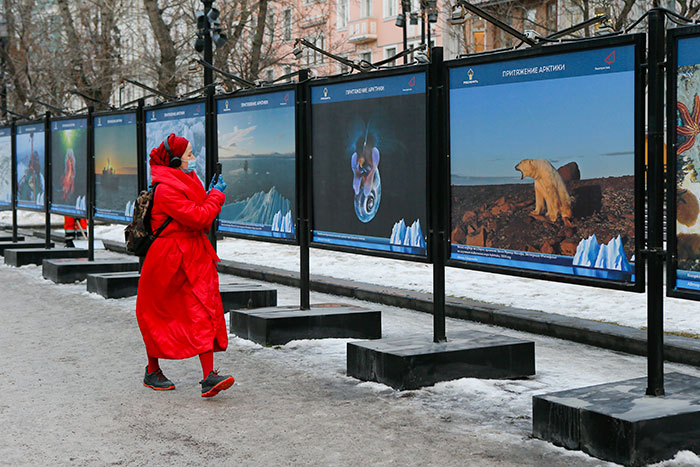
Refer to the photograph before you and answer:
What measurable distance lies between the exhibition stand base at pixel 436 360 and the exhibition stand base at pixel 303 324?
1.60m

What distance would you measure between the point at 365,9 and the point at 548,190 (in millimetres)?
53910

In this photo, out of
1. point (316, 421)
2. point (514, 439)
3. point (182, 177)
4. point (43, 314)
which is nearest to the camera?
point (514, 439)


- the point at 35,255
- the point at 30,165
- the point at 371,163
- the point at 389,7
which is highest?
the point at 389,7

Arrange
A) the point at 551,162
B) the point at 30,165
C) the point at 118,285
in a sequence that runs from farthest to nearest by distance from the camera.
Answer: the point at 30,165
the point at 118,285
the point at 551,162

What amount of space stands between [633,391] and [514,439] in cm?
73

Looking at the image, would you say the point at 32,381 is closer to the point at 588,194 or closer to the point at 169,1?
the point at 588,194

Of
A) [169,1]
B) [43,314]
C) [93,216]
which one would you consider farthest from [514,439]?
[169,1]

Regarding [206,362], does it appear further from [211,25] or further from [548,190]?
[211,25]

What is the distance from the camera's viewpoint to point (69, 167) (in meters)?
17.4

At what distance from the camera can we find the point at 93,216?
53.3 ft

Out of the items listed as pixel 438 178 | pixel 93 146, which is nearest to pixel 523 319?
pixel 438 178

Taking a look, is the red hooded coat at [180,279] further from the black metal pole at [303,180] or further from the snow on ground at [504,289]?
the snow on ground at [504,289]

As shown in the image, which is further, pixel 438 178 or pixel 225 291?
pixel 225 291

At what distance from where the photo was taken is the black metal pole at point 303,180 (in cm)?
1046
